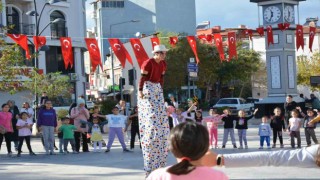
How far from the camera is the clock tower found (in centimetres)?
3481

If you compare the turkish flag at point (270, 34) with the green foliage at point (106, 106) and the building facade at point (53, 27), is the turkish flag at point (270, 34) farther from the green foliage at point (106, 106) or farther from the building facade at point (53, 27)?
the building facade at point (53, 27)

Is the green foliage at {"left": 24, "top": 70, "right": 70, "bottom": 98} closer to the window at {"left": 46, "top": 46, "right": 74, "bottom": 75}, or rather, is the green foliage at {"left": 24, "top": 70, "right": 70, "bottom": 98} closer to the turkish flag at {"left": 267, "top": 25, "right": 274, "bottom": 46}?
the window at {"left": 46, "top": 46, "right": 74, "bottom": 75}

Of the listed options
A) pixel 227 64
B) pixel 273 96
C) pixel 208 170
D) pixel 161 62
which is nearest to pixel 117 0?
pixel 227 64

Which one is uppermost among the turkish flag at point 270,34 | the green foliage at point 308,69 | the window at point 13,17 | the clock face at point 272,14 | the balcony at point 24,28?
the window at point 13,17

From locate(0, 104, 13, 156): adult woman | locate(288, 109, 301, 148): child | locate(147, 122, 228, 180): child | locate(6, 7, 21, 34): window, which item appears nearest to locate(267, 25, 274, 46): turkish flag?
locate(288, 109, 301, 148): child

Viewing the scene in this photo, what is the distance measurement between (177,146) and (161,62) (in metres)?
6.27

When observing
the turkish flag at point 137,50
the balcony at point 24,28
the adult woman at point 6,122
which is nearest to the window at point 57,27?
the balcony at point 24,28

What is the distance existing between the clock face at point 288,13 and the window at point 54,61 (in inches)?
900

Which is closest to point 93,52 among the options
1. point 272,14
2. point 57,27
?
point 272,14

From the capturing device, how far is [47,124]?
19.0 metres

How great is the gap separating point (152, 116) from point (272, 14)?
26115 millimetres

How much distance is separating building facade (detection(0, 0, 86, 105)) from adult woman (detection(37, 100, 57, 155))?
2944 cm

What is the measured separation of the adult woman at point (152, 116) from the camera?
32.5ft

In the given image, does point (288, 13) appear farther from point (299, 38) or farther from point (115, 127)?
point (115, 127)
